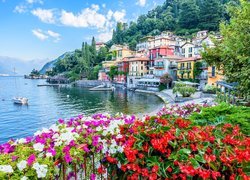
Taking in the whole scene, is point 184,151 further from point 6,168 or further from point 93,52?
point 93,52

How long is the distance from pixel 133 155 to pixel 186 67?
5220 cm

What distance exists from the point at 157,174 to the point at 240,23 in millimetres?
8808

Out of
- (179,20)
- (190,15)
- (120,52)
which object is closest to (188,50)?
(190,15)

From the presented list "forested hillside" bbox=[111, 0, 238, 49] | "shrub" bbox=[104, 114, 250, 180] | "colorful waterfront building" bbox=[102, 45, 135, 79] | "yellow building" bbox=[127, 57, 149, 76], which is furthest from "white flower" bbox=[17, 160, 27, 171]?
"colorful waterfront building" bbox=[102, 45, 135, 79]

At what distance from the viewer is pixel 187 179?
8.04 ft

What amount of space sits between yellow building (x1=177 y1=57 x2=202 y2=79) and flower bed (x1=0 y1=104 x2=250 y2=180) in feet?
162

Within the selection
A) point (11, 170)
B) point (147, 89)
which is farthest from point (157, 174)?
point (147, 89)

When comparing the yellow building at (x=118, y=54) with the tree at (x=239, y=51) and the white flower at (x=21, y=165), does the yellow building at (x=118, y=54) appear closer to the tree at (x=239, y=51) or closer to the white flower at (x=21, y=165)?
the tree at (x=239, y=51)

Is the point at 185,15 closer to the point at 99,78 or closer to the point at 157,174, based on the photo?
the point at 99,78

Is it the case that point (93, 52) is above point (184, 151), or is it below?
above

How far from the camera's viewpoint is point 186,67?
52.5 meters

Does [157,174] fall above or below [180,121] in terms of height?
below

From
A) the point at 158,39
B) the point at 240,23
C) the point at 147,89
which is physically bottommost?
the point at 147,89

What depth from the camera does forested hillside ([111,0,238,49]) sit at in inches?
2968
